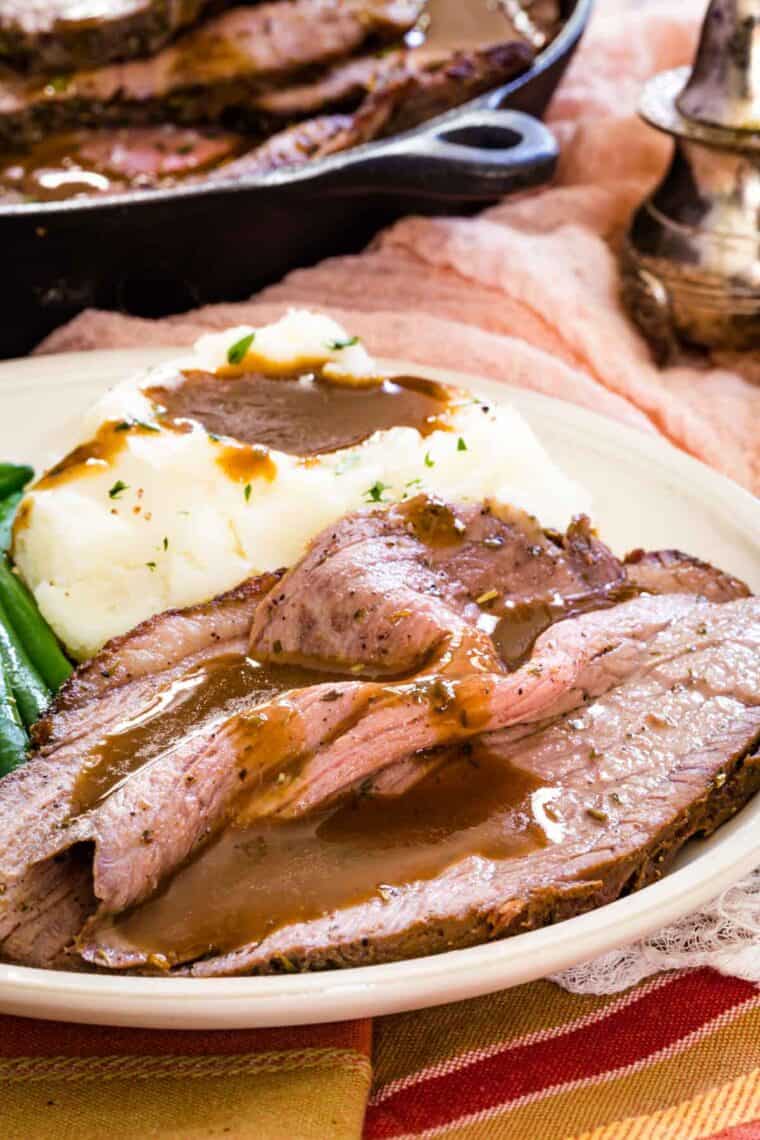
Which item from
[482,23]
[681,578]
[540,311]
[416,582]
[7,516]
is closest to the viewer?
[416,582]

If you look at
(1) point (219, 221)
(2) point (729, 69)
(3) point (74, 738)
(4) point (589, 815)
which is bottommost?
(4) point (589, 815)

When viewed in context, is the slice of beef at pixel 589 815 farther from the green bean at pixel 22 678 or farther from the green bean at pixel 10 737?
the green bean at pixel 22 678

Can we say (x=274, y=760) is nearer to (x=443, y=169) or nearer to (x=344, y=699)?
(x=344, y=699)

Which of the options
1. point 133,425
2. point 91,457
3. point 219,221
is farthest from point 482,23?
point 91,457

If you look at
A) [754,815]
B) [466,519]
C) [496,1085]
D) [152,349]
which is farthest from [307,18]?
[496,1085]

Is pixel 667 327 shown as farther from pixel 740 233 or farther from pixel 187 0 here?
pixel 187 0

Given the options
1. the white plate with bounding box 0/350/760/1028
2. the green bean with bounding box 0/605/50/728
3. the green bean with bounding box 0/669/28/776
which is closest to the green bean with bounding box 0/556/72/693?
the green bean with bounding box 0/605/50/728

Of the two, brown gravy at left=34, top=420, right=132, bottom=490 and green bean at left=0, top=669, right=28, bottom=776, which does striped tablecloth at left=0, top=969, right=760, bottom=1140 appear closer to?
green bean at left=0, top=669, right=28, bottom=776
